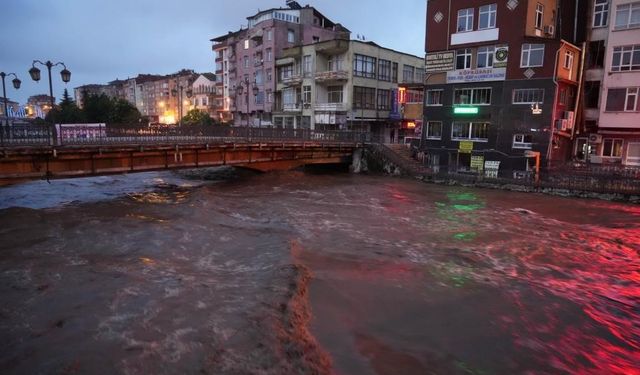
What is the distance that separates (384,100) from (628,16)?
28419 millimetres

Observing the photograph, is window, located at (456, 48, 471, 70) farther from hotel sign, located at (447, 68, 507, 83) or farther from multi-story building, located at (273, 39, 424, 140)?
multi-story building, located at (273, 39, 424, 140)

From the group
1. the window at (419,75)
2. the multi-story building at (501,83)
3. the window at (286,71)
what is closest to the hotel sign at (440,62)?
the multi-story building at (501,83)

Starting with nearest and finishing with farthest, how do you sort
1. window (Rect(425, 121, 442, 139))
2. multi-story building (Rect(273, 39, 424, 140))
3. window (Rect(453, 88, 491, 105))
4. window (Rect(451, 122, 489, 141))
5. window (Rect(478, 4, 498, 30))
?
1. window (Rect(478, 4, 498, 30))
2. window (Rect(453, 88, 491, 105))
3. window (Rect(451, 122, 489, 141))
4. window (Rect(425, 121, 442, 139))
5. multi-story building (Rect(273, 39, 424, 140))

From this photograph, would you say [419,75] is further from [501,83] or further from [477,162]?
[477,162]

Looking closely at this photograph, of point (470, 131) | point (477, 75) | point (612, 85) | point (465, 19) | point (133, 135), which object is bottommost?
point (133, 135)

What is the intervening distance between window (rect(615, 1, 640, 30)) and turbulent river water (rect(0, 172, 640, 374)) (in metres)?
17.7

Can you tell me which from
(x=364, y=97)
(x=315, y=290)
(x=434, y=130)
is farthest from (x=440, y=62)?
(x=315, y=290)

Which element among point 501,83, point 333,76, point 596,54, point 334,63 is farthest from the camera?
point 334,63

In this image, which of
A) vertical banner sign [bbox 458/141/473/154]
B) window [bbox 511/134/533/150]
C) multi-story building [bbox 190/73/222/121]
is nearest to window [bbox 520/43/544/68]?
window [bbox 511/134/533/150]

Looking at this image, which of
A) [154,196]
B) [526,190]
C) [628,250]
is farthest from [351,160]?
[628,250]

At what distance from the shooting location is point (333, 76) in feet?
172

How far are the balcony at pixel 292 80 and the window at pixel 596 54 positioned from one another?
33332 millimetres

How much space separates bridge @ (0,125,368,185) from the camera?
2262 cm

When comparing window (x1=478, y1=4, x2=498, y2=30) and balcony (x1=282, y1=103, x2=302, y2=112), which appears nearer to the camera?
window (x1=478, y1=4, x2=498, y2=30)
